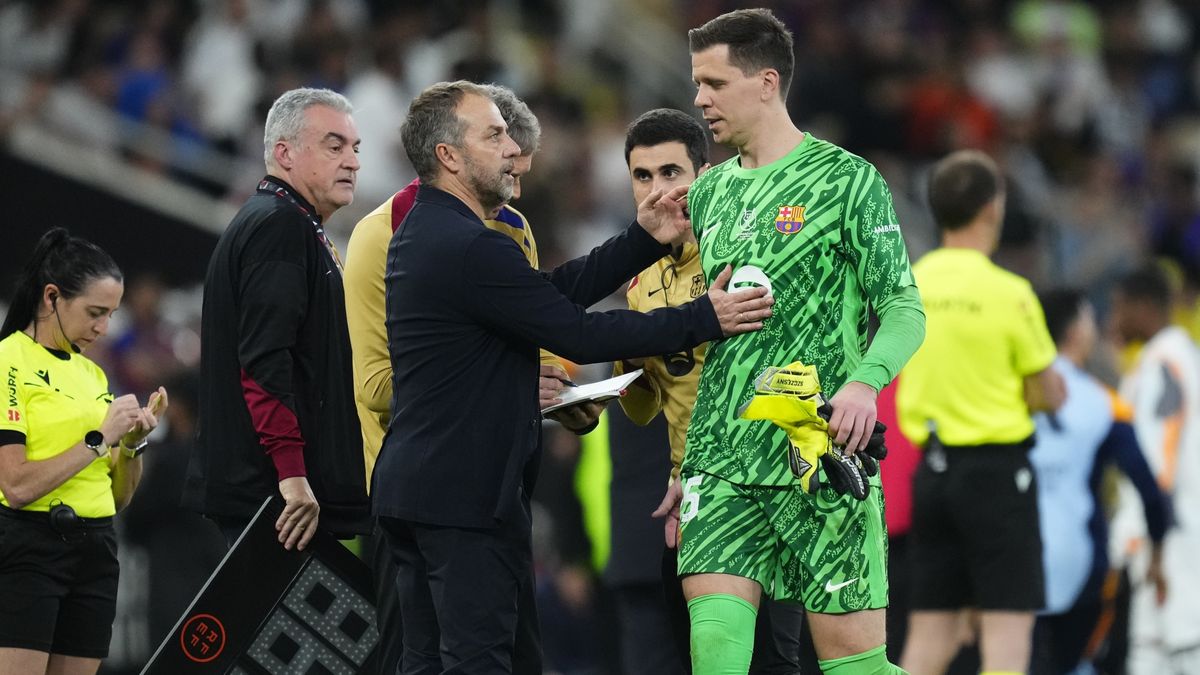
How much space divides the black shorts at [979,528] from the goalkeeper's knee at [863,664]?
94.0 inches

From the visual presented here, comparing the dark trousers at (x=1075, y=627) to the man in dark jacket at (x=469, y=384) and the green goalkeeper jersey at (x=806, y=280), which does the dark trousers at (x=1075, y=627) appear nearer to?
the green goalkeeper jersey at (x=806, y=280)

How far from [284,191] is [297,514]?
1.15 meters

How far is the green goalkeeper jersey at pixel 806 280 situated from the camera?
518cm

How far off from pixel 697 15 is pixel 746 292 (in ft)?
41.4

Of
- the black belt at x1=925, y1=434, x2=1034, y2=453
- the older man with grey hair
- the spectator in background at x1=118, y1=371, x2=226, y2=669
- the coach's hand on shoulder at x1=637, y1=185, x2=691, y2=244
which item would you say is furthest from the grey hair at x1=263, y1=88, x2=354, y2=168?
the spectator in background at x1=118, y1=371, x2=226, y2=669

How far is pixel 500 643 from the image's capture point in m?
5.21

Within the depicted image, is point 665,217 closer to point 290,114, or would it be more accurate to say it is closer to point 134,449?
point 290,114

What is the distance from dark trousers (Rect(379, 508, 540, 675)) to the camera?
516 cm

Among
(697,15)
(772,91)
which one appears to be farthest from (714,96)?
(697,15)

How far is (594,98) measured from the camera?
16000 millimetres

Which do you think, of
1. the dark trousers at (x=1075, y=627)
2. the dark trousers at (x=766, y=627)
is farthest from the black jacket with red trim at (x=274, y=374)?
the dark trousers at (x=1075, y=627)

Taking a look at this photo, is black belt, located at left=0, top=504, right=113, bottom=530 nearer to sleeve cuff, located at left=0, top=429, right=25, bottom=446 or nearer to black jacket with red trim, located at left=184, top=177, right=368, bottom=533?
sleeve cuff, located at left=0, top=429, right=25, bottom=446

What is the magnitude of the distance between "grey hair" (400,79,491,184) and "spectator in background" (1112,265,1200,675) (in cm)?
511

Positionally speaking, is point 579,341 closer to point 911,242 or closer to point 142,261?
point 142,261
